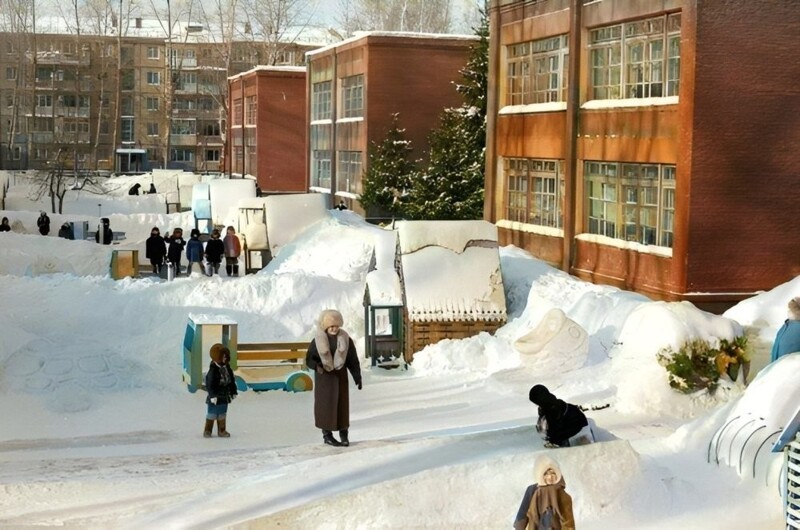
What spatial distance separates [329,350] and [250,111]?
57040mm

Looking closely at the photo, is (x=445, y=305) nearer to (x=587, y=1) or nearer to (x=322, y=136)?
(x=587, y=1)

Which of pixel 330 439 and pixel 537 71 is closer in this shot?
pixel 330 439

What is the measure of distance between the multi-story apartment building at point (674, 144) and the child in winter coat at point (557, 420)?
11.6 meters

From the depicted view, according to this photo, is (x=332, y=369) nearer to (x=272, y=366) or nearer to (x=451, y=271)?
(x=272, y=366)

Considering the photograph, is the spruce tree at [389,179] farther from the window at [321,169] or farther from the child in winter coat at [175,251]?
the child in winter coat at [175,251]

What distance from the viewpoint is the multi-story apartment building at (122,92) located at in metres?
93.8

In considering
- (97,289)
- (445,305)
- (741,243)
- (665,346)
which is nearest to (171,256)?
(97,289)

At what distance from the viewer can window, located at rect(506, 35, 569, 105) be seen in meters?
29.4

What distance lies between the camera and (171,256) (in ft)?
107

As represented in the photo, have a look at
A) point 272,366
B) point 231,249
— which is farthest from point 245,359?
point 231,249

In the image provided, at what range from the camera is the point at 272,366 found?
19.9m

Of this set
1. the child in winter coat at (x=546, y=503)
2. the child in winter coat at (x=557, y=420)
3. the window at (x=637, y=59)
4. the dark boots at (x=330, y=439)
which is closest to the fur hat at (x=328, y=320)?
the dark boots at (x=330, y=439)

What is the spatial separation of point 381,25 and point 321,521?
87717mm

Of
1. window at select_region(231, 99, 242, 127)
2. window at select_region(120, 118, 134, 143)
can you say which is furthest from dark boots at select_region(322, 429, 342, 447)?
window at select_region(120, 118, 134, 143)
